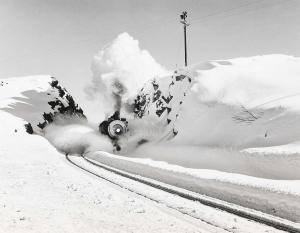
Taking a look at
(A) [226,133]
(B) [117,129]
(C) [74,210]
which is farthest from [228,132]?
(C) [74,210]

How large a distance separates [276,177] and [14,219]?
13.4 meters

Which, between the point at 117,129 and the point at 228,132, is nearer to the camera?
the point at 228,132

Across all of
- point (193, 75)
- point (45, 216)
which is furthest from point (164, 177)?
point (193, 75)

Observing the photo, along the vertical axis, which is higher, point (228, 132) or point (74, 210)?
point (228, 132)

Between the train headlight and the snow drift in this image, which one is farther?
the train headlight

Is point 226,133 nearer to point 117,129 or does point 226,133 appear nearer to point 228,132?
point 228,132

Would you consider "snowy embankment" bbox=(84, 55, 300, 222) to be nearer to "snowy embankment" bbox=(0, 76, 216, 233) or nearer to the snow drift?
the snow drift

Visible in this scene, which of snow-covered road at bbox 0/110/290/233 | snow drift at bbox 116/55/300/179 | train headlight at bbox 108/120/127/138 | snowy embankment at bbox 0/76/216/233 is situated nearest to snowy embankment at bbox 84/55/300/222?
snow drift at bbox 116/55/300/179

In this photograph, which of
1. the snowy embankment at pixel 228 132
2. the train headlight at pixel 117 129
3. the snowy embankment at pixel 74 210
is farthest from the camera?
the train headlight at pixel 117 129

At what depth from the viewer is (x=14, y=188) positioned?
43.4 feet

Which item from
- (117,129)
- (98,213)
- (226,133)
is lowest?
(98,213)

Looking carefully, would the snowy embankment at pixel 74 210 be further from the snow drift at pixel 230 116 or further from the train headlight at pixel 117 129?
the train headlight at pixel 117 129

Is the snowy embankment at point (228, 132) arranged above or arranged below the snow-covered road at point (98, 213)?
above

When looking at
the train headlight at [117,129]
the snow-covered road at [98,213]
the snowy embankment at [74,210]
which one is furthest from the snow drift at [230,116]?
the snowy embankment at [74,210]
